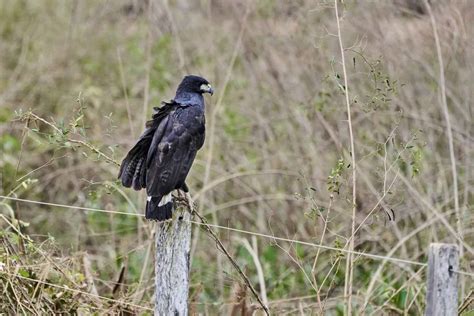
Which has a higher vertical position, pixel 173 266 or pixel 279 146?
pixel 279 146

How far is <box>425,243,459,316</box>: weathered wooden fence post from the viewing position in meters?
3.12

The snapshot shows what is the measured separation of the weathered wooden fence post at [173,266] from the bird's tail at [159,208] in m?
0.03

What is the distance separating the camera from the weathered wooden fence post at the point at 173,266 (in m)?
3.51

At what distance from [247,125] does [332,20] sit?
39.9 inches

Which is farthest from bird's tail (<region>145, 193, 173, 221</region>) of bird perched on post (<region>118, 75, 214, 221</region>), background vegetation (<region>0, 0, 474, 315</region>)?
background vegetation (<region>0, 0, 474, 315</region>)

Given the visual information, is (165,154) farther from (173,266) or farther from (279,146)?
(279,146)

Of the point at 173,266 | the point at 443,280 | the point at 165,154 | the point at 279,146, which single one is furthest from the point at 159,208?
the point at 279,146

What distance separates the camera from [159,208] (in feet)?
11.8

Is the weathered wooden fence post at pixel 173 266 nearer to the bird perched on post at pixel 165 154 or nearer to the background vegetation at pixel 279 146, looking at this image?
the bird perched on post at pixel 165 154

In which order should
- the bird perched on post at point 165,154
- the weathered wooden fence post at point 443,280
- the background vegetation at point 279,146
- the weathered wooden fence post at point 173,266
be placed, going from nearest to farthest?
the weathered wooden fence post at point 443,280 → the weathered wooden fence post at point 173,266 → the bird perched on post at point 165,154 → the background vegetation at point 279,146

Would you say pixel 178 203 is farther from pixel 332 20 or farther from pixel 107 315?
pixel 332 20

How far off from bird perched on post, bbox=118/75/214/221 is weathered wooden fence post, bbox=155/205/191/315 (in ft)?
0.28

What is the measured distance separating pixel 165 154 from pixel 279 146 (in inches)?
124

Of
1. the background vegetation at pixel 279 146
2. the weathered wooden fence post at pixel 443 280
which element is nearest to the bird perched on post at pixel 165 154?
the background vegetation at pixel 279 146
